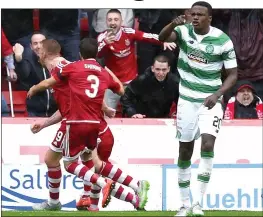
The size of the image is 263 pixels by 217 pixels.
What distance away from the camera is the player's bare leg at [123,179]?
555 inches

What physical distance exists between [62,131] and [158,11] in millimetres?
4737

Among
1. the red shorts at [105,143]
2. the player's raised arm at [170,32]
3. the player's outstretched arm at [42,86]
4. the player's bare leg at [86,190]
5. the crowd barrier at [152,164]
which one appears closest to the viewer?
the player's raised arm at [170,32]

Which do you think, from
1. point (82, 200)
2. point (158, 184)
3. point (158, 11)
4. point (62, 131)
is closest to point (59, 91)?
point (62, 131)

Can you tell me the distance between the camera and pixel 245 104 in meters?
18.2

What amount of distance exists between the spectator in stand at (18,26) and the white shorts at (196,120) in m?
5.39

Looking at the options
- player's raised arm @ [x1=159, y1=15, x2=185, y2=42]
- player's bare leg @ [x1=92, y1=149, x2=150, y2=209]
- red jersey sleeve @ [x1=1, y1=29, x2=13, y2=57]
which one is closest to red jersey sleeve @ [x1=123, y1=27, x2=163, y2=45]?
red jersey sleeve @ [x1=1, y1=29, x2=13, y2=57]

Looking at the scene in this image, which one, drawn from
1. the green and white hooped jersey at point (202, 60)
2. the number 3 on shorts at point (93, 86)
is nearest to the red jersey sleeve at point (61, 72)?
the number 3 on shorts at point (93, 86)

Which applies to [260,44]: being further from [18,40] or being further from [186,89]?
[186,89]

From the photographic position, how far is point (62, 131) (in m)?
14.3

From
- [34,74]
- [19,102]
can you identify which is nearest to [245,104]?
[34,74]

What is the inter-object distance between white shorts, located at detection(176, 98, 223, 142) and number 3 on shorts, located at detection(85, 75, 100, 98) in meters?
0.96

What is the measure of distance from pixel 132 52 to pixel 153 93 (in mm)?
831

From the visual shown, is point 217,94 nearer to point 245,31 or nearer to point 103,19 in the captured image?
point 245,31

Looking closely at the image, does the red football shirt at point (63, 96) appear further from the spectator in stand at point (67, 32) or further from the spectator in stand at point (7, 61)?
the spectator in stand at point (67, 32)
